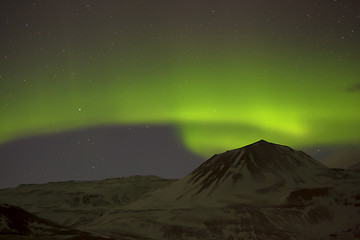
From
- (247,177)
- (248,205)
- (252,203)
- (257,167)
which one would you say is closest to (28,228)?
(248,205)

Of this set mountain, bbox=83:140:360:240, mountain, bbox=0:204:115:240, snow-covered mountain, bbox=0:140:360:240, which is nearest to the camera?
mountain, bbox=0:204:115:240

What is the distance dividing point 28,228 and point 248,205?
253 feet

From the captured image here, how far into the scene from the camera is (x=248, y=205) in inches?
Result: 5664

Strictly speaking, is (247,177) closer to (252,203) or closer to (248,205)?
(252,203)

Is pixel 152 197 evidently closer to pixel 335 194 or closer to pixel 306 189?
pixel 306 189

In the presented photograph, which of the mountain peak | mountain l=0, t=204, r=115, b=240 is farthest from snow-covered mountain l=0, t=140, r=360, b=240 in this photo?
mountain l=0, t=204, r=115, b=240

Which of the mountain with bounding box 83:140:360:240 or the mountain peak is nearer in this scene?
the mountain with bounding box 83:140:360:240

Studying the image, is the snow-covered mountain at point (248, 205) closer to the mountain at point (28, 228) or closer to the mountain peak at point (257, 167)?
the mountain peak at point (257, 167)

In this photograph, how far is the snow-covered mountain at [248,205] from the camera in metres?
122

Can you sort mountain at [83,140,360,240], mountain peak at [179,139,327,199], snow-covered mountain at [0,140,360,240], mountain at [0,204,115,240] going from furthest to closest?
1. mountain peak at [179,139,327,199]
2. mountain at [83,140,360,240]
3. snow-covered mountain at [0,140,360,240]
4. mountain at [0,204,115,240]

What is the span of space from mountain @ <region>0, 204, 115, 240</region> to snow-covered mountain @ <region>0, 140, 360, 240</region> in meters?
8.64

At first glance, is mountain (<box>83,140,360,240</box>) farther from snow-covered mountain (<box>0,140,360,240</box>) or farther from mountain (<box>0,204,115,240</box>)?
mountain (<box>0,204,115,240</box>)

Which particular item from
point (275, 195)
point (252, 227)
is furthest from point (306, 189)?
point (252, 227)

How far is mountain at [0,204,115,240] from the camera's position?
83312mm
